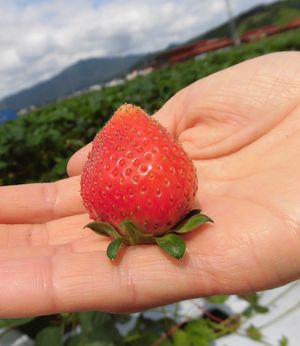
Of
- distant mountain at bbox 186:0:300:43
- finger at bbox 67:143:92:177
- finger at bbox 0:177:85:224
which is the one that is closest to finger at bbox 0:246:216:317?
finger at bbox 0:177:85:224

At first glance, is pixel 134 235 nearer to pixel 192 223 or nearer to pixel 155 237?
pixel 155 237

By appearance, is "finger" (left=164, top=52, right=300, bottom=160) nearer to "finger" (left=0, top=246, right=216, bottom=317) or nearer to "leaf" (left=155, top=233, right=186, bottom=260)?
"leaf" (left=155, top=233, right=186, bottom=260)

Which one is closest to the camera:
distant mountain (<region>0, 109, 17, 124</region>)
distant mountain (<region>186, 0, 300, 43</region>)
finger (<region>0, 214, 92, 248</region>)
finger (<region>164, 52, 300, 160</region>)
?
finger (<region>0, 214, 92, 248</region>)

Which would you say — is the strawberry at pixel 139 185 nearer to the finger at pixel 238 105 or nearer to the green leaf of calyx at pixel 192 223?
the green leaf of calyx at pixel 192 223

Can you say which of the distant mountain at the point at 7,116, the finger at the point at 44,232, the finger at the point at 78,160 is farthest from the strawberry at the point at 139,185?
the distant mountain at the point at 7,116

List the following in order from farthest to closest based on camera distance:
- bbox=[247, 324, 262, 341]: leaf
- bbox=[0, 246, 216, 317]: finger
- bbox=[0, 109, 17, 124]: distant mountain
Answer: bbox=[0, 109, 17, 124]: distant mountain < bbox=[247, 324, 262, 341]: leaf < bbox=[0, 246, 216, 317]: finger

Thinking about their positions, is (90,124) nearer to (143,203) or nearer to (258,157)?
(258,157)

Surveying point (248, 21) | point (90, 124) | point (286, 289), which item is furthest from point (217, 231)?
point (248, 21)

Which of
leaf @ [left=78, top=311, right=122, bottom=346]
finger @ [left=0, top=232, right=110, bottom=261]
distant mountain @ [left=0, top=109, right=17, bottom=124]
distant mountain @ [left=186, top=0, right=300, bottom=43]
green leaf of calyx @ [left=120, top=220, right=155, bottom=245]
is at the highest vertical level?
green leaf of calyx @ [left=120, top=220, right=155, bottom=245]
